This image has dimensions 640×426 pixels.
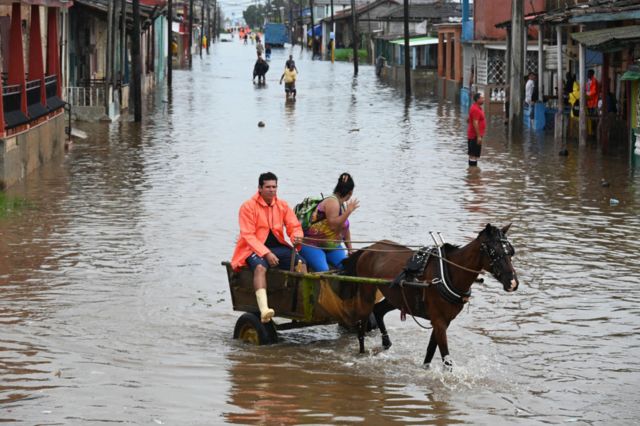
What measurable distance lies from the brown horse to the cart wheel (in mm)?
992

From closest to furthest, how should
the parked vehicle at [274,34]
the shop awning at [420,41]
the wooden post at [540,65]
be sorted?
the wooden post at [540,65], the shop awning at [420,41], the parked vehicle at [274,34]

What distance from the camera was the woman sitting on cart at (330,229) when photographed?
10492mm

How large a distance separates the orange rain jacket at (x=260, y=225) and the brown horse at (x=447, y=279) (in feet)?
2.85

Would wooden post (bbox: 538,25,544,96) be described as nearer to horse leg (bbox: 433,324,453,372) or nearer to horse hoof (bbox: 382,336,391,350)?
horse hoof (bbox: 382,336,391,350)

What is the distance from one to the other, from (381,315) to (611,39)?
15546mm

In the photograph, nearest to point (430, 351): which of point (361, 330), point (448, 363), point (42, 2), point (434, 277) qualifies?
point (448, 363)

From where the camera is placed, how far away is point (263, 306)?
10180 mm

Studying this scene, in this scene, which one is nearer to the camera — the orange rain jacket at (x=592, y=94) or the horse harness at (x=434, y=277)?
the horse harness at (x=434, y=277)

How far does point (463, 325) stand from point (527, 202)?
8266mm

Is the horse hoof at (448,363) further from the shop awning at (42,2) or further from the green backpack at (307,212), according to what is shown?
the shop awning at (42,2)

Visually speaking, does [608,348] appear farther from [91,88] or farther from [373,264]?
[91,88]

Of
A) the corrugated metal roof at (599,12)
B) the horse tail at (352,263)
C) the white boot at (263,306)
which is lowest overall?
the white boot at (263,306)

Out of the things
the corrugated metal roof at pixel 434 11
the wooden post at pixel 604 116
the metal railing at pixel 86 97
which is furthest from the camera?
the corrugated metal roof at pixel 434 11

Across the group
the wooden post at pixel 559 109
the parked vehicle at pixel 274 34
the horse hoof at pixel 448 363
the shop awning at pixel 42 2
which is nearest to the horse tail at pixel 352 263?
the horse hoof at pixel 448 363
